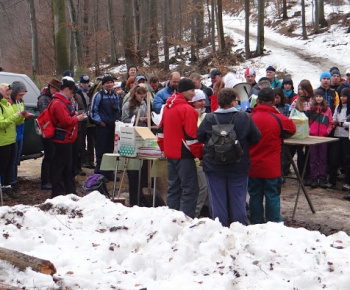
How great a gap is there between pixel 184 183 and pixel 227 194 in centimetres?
69

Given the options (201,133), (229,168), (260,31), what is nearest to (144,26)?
(260,31)

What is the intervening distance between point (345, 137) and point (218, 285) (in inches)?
244

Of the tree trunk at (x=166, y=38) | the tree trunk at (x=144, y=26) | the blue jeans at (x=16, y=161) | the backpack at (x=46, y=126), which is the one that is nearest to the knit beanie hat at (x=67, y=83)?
the backpack at (x=46, y=126)

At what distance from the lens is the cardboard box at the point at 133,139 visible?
7414 millimetres

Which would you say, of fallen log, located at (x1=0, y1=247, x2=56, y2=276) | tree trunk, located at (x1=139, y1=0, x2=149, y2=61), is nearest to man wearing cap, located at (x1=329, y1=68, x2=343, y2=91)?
fallen log, located at (x1=0, y1=247, x2=56, y2=276)

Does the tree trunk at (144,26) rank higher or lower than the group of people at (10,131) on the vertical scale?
higher

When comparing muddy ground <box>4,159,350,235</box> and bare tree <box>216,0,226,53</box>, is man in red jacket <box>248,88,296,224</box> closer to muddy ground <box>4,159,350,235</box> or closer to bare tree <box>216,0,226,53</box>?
muddy ground <box>4,159,350,235</box>

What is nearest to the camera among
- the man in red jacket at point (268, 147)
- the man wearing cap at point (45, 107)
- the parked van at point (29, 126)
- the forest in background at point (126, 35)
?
the man in red jacket at point (268, 147)

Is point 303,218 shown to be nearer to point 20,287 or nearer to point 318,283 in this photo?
point 318,283

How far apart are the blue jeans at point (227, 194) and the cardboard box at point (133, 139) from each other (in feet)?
4.73

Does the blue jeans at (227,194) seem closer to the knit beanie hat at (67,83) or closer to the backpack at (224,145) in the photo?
the backpack at (224,145)

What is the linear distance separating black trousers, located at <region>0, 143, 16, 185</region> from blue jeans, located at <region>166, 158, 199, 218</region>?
3256 millimetres

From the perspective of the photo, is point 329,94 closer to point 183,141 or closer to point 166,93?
point 166,93

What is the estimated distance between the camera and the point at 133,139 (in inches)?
291
